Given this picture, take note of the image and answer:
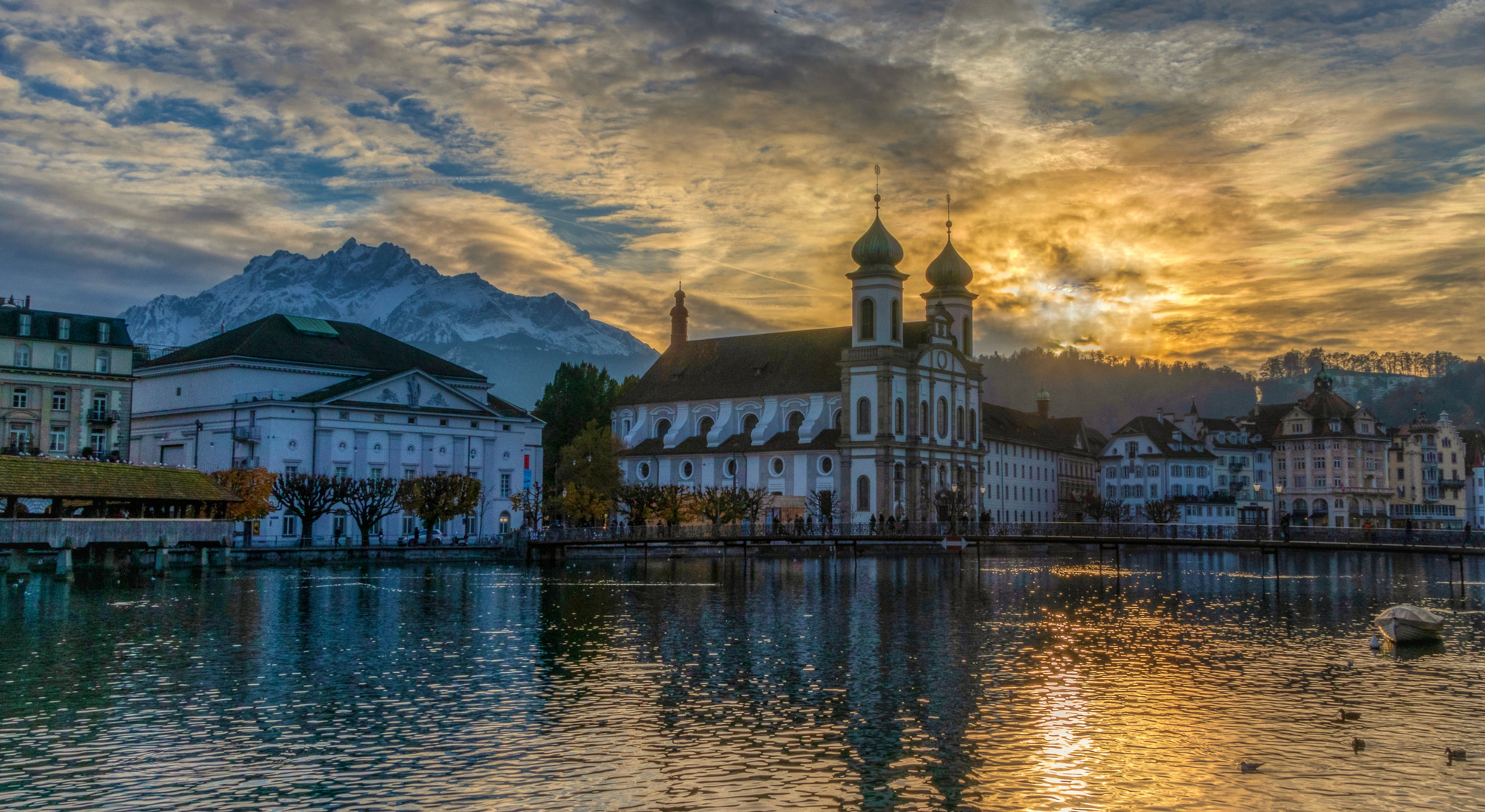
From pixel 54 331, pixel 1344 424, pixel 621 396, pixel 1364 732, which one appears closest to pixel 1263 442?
pixel 1344 424

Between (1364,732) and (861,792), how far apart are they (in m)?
10.5

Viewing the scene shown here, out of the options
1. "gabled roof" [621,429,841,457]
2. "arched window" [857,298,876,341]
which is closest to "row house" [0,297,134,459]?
"gabled roof" [621,429,841,457]

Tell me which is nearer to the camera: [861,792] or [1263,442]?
[861,792]

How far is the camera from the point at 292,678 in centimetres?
3167

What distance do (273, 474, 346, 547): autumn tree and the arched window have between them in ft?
157

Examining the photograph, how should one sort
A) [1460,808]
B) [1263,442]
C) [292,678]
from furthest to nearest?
[1263,442] → [292,678] → [1460,808]

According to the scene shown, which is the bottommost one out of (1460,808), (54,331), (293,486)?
(1460,808)

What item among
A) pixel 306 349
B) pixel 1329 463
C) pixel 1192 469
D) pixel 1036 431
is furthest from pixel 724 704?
pixel 1329 463

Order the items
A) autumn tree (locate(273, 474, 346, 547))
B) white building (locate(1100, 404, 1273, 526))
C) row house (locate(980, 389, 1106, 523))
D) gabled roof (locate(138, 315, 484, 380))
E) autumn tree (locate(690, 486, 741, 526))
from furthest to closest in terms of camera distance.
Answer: white building (locate(1100, 404, 1273, 526)) → row house (locate(980, 389, 1106, 523)) → autumn tree (locate(690, 486, 741, 526)) → gabled roof (locate(138, 315, 484, 380)) → autumn tree (locate(273, 474, 346, 547))

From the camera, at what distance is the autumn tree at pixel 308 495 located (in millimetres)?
86688

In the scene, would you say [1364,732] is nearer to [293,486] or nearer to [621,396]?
[293,486]

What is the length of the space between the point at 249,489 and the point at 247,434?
9580mm

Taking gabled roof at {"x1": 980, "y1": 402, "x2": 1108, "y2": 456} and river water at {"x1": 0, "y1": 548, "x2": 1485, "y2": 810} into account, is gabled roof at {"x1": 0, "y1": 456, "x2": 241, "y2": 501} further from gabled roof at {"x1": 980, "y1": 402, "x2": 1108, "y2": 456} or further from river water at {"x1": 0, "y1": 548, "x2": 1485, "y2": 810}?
gabled roof at {"x1": 980, "y1": 402, "x2": 1108, "y2": 456}

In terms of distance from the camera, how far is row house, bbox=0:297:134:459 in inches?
3371
